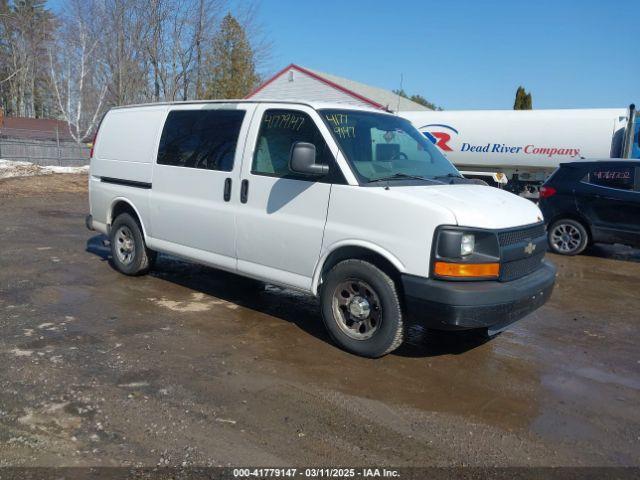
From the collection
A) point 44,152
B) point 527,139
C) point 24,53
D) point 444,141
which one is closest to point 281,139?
point 527,139

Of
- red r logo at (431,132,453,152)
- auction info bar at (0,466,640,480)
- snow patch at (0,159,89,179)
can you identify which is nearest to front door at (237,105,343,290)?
auction info bar at (0,466,640,480)

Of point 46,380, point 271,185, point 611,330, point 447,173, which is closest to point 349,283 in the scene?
point 271,185

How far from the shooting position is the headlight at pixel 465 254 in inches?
159

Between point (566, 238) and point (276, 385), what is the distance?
26.0ft

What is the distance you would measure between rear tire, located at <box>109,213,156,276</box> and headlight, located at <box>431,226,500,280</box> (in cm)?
395

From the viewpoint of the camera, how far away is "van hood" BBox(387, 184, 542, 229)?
Result: 4141mm

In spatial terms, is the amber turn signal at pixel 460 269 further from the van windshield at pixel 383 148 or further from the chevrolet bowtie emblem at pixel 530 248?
the van windshield at pixel 383 148

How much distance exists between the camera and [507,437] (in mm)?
3439

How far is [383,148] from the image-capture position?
5.08 meters

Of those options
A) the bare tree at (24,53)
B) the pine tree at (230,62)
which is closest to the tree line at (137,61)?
the pine tree at (230,62)

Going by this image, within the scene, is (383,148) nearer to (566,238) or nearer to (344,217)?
(344,217)

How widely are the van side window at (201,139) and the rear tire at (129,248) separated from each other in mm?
1033

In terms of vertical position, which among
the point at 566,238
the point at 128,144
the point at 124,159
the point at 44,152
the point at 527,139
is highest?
the point at 527,139

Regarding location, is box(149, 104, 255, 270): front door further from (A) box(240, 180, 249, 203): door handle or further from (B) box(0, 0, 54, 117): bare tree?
(B) box(0, 0, 54, 117): bare tree
